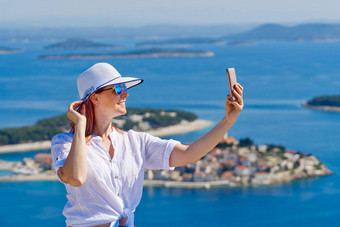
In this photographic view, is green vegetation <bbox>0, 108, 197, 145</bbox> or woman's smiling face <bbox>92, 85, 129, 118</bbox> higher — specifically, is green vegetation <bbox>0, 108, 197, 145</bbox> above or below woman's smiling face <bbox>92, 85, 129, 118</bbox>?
below

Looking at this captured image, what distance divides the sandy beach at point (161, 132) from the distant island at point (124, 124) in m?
0.09

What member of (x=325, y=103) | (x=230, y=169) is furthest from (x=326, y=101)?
(x=230, y=169)

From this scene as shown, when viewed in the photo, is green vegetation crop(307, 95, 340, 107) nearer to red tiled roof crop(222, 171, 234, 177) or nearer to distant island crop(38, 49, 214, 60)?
red tiled roof crop(222, 171, 234, 177)

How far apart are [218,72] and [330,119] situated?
51.5 feet

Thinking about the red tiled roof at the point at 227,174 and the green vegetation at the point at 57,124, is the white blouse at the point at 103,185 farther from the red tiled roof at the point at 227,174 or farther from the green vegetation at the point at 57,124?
the green vegetation at the point at 57,124

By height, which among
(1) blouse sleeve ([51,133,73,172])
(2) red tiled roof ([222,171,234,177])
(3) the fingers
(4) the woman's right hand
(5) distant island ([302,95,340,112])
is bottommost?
(2) red tiled roof ([222,171,234,177])

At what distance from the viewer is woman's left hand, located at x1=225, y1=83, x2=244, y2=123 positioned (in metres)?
0.76

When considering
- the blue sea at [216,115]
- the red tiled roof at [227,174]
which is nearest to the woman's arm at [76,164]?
the blue sea at [216,115]

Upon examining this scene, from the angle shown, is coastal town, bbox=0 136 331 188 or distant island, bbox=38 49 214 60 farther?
distant island, bbox=38 49 214 60

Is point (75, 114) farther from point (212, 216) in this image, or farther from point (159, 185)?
point (159, 185)

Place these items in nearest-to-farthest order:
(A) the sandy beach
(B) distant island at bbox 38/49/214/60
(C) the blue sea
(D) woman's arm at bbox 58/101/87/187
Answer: (D) woman's arm at bbox 58/101/87/187, (C) the blue sea, (A) the sandy beach, (B) distant island at bbox 38/49/214/60

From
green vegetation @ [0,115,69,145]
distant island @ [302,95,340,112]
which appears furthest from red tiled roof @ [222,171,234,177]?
distant island @ [302,95,340,112]

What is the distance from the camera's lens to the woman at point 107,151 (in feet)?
2.42

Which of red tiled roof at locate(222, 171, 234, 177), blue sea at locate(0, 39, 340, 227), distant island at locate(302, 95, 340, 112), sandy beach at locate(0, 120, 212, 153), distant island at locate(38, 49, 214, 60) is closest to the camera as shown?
blue sea at locate(0, 39, 340, 227)
